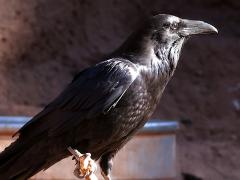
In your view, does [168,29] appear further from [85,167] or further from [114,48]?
[114,48]

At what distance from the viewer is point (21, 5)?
815 centimetres

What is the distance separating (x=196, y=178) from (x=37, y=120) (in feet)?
9.28

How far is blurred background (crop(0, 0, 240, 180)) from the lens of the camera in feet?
25.1

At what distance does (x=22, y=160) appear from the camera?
4.34 m

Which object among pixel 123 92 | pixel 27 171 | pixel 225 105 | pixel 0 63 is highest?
pixel 123 92

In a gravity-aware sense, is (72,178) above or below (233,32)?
above

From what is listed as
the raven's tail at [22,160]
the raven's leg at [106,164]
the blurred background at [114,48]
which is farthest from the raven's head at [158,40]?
the blurred background at [114,48]

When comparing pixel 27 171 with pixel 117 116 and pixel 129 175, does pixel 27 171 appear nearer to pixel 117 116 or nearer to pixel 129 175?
pixel 117 116

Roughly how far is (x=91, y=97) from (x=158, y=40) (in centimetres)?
46

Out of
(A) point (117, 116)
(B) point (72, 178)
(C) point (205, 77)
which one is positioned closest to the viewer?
(A) point (117, 116)

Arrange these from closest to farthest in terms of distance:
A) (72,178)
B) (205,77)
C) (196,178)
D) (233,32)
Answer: (72,178)
(196,178)
(205,77)
(233,32)

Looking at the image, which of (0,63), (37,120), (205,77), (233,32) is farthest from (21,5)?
(37,120)

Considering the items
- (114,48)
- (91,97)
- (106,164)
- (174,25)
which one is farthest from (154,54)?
(114,48)

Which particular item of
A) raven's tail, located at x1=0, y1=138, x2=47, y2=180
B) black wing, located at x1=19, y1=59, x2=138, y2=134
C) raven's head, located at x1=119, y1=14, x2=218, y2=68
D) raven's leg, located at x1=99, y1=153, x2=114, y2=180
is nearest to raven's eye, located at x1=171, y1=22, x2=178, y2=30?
raven's head, located at x1=119, y1=14, x2=218, y2=68
